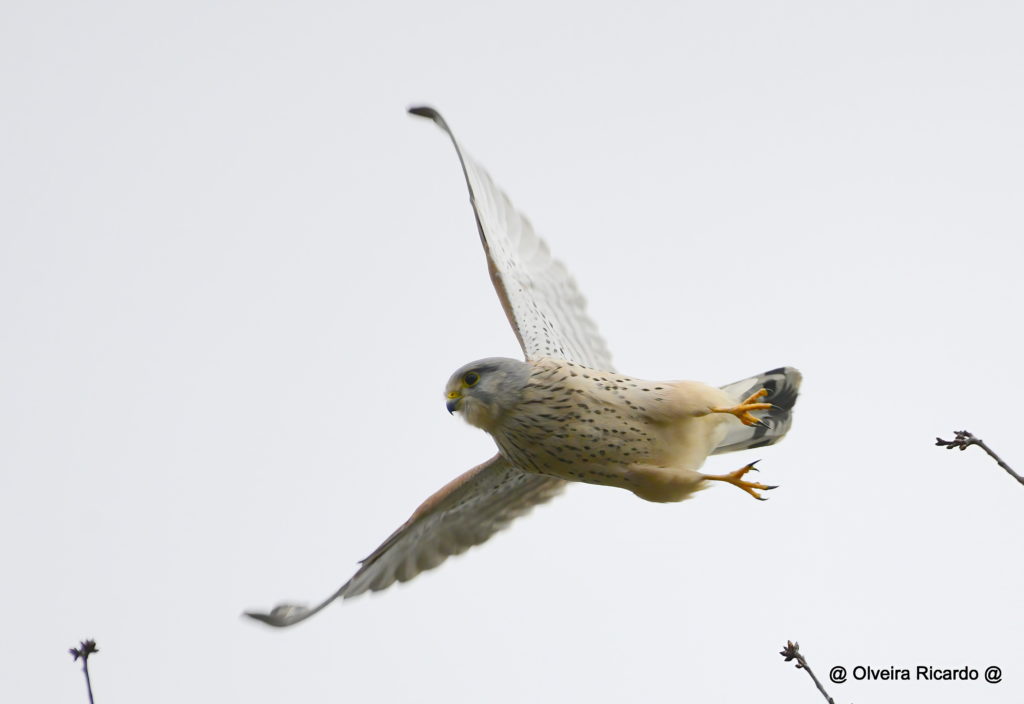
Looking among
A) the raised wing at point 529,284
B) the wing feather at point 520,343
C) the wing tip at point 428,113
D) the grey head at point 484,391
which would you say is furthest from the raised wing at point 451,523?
the wing tip at point 428,113

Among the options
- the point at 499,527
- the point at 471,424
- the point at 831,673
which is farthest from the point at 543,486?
the point at 831,673

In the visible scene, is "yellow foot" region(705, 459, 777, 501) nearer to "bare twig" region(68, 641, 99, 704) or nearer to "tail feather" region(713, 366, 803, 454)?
"tail feather" region(713, 366, 803, 454)

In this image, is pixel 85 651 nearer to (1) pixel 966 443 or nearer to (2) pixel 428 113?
(1) pixel 966 443

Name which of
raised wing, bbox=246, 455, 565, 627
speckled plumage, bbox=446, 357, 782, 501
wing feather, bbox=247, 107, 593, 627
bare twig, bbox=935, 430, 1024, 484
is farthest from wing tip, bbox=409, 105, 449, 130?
bare twig, bbox=935, 430, 1024, 484

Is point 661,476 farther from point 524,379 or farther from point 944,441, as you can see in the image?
point 944,441

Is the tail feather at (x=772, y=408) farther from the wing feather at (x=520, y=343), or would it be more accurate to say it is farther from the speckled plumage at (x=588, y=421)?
the wing feather at (x=520, y=343)

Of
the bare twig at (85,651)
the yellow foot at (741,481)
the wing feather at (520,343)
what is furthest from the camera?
the wing feather at (520,343)
